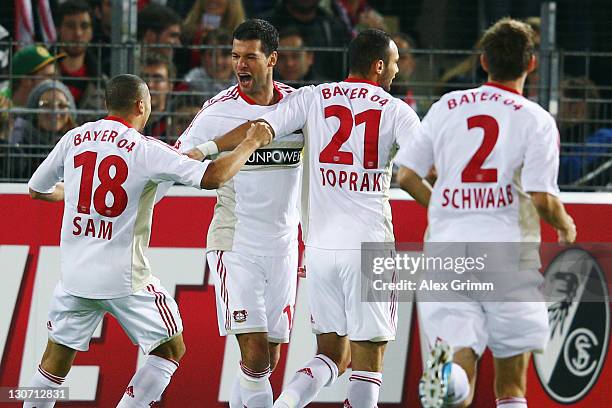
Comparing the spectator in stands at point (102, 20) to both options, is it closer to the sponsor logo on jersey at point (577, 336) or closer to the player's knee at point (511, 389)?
the sponsor logo on jersey at point (577, 336)

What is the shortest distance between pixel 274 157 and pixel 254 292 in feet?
2.51

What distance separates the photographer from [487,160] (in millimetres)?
5980

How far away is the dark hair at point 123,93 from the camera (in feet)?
22.9

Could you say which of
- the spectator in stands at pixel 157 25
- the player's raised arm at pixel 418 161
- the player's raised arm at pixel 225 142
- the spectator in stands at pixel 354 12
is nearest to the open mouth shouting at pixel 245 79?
the player's raised arm at pixel 225 142

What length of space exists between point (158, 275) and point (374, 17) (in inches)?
148

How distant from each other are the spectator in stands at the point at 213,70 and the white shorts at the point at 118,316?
206 cm

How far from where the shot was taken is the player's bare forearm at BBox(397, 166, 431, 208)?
6203mm

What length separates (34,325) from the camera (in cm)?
834

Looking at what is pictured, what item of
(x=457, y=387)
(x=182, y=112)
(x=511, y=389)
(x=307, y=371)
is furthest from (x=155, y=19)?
(x=457, y=387)

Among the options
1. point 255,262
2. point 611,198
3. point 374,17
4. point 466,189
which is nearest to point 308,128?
point 255,262

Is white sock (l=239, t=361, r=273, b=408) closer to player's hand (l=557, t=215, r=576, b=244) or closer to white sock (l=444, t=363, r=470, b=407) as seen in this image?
white sock (l=444, t=363, r=470, b=407)

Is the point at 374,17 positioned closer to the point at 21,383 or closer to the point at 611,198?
the point at 611,198

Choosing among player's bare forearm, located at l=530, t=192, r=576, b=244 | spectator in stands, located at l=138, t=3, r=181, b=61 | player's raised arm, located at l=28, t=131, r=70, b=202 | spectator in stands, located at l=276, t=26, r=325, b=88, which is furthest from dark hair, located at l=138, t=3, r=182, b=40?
player's bare forearm, located at l=530, t=192, r=576, b=244

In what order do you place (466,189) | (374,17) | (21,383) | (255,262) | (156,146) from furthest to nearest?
(374,17), (21,383), (255,262), (156,146), (466,189)
